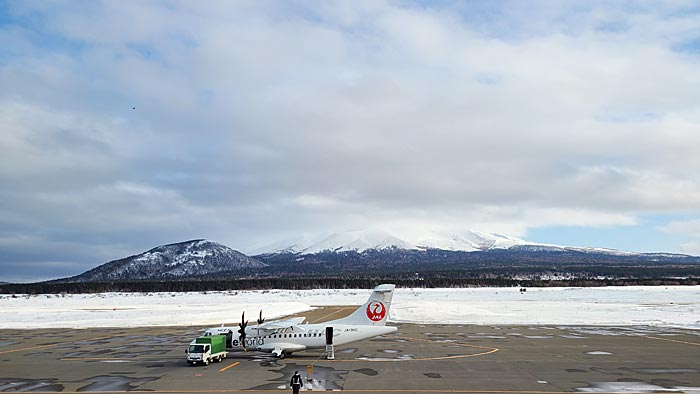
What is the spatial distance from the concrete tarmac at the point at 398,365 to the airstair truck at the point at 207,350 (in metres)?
0.57

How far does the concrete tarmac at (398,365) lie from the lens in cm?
2961

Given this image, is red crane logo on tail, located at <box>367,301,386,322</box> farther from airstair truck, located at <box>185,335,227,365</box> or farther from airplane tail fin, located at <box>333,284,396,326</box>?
airstair truck, located at <box>185,335,227,365</box>

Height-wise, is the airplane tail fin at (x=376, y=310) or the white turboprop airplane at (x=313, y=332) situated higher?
the airplane tail fin at (x=376, y=310)

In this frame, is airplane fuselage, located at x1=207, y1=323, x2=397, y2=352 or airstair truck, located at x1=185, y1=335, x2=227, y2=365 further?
airplane fuselage, located at x1=207, y1=323, x2=397, y2=352

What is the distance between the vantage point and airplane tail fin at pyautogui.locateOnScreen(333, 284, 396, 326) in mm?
41688

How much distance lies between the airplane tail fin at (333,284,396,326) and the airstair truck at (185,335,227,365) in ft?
30.8

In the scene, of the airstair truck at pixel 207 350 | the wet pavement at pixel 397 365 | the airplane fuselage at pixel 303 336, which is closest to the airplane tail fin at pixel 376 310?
the airplane fuselage at pixel 303 336

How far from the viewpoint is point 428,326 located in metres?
67.4

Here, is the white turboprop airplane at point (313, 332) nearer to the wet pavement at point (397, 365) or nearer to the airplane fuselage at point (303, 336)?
the airplane fuselage at point (303, 336)

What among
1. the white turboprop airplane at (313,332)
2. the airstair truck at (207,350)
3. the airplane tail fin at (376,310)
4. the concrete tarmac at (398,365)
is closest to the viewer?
the concrete tarmac at (398,365)

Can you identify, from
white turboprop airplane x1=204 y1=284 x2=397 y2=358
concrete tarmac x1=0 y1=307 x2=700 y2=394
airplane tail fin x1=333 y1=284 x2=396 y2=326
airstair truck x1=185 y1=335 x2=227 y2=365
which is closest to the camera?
concrete tarmac x1=0 y1=307 x2=700 y2=394

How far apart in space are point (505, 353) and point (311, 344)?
48.2ft

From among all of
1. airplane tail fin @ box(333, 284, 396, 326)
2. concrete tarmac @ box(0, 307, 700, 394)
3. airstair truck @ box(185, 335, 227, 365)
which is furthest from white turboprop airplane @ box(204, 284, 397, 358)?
airstair truck @ box(185, 335, 227, 365)

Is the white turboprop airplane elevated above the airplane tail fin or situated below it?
below
